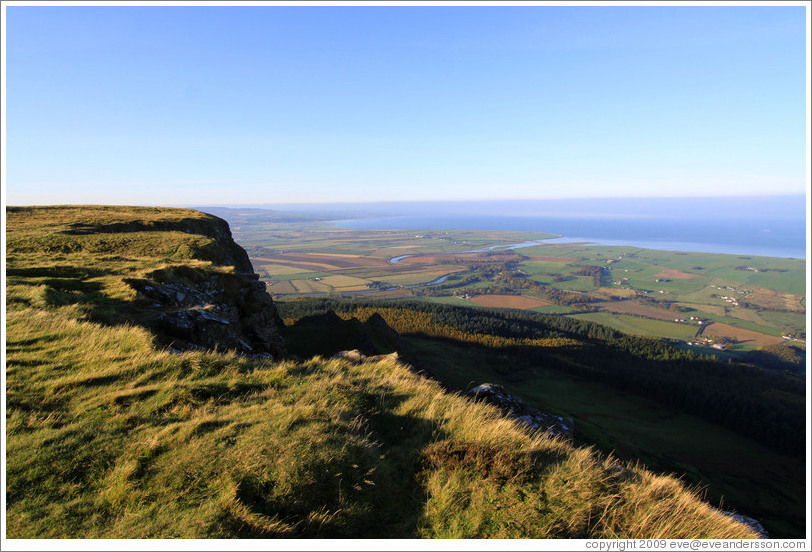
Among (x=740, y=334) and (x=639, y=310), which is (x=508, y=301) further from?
(x=740, y=334)

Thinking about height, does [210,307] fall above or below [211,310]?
above

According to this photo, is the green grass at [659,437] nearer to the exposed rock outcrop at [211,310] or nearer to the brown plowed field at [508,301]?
the exposed rock outcrop at [211,310]

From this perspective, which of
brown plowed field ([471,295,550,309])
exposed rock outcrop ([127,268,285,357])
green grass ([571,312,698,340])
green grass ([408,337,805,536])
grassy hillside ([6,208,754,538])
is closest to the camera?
grassy hillside ([6,208,754,538])

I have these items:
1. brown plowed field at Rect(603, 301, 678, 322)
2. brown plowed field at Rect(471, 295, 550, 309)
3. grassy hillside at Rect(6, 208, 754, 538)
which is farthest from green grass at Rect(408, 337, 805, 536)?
brown plowed field at Rect(603, 301, 678, 322)

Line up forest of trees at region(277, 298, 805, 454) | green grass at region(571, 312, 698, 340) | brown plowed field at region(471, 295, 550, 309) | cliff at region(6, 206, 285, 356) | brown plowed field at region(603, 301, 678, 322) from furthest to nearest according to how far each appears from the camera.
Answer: brown plowed field at region(471, 295, 550, 309), brown plowed field at region(603, 301, 678, 322), green grass at region(571, 312, 698, 340), forest of trees at region(277, 298, 805, 454), cliff at region(6, 206, 285, 356)

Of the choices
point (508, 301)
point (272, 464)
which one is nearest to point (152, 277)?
point (272, 464)

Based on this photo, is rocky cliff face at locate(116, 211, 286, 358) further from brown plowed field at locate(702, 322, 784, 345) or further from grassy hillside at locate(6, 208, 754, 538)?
brown plowed field at locate(702, 322, 784, 345)

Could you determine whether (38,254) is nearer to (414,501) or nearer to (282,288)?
(414,501)
